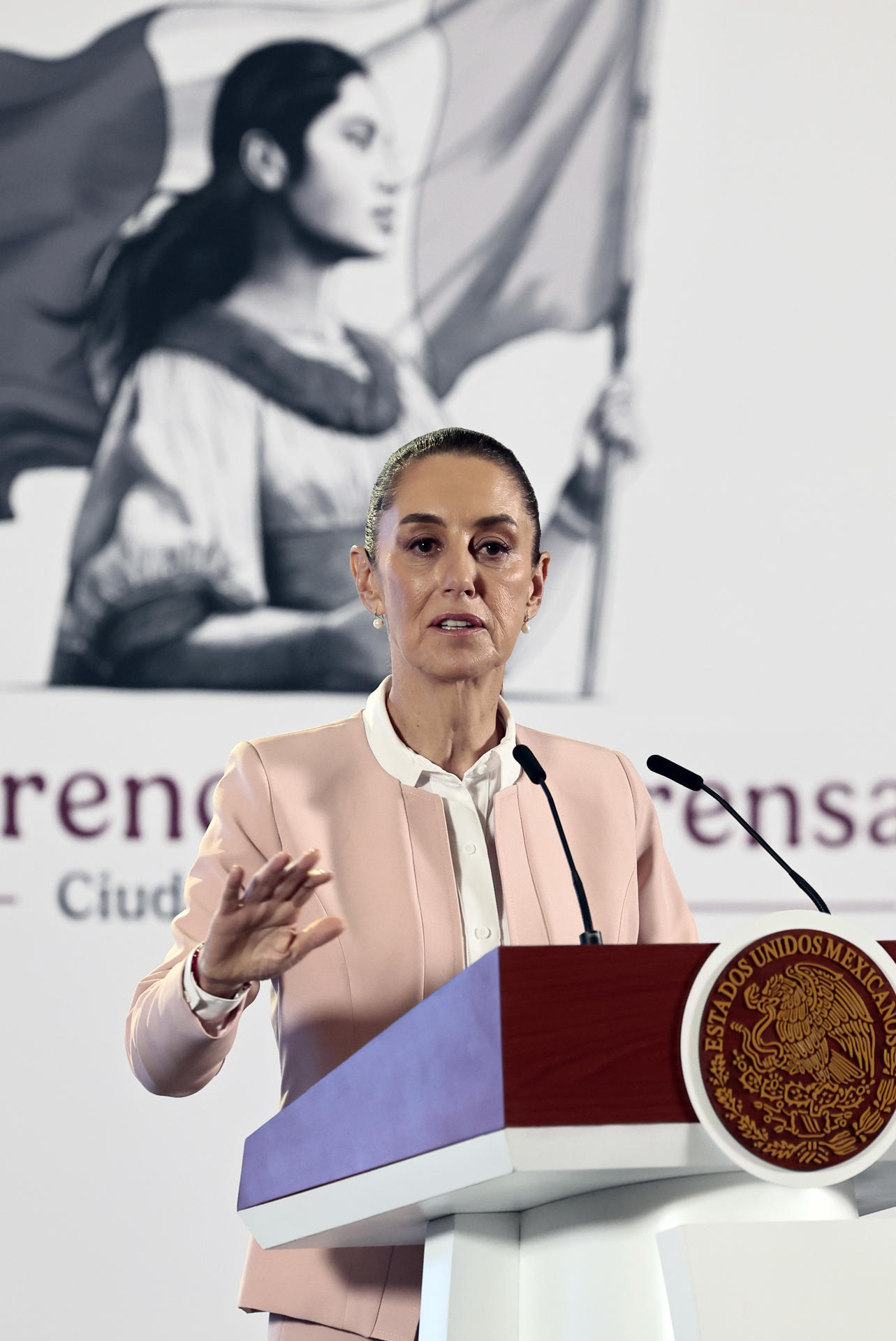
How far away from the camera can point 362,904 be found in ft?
5.06

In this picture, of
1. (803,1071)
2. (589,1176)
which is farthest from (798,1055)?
(589,1176)

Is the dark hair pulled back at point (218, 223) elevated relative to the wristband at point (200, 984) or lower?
elevated

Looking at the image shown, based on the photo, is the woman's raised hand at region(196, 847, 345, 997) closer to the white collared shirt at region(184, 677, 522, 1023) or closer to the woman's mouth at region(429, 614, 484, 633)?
the white collared shirt at region(184, 677, 522, 1023)

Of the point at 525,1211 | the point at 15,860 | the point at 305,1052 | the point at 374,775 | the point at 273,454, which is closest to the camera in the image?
the point at 525,1211

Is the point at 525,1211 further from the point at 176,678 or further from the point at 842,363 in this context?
the point at 842,363

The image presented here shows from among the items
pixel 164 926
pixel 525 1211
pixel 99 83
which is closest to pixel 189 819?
pixel 164 926

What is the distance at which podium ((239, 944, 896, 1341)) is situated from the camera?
2.77 feet

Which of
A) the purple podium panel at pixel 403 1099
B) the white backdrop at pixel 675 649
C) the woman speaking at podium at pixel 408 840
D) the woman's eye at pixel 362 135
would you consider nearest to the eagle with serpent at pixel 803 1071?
the purple podium panel at pixel 403 1099

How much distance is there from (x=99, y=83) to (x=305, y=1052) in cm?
228

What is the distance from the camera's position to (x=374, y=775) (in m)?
1.67

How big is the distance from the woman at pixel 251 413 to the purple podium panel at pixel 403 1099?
65.3 inches

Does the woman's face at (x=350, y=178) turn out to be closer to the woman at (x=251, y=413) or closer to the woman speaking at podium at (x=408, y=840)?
the woman at (x=251, y=413)

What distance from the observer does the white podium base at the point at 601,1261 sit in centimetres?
88

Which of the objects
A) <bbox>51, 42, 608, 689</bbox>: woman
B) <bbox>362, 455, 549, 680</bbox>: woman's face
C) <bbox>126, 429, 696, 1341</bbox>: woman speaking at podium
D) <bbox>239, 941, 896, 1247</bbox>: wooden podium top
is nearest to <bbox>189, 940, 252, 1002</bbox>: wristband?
<bbox>126, 429, 696, 1341</bbox>: woman speaking at podium
